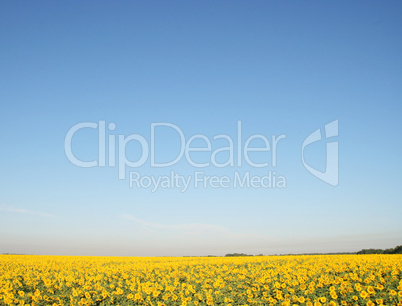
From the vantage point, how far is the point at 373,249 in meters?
50.9

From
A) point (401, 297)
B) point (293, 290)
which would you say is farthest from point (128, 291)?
point (401, 297)

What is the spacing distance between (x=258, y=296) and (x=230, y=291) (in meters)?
1.27

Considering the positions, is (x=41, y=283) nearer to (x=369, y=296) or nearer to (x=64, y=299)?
(x=64, y=299)

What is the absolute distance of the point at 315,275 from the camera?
627 inches

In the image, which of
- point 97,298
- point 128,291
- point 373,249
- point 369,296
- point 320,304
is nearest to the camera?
point 320,304

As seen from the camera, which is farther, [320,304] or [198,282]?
[198,282]

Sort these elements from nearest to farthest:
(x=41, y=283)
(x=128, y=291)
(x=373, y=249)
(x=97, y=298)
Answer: (x=97, y=298) → (x=128, y=291) → (x=41, y=283) → (x=373, y=249)

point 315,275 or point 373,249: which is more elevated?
point 315,275

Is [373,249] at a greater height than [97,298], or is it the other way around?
[97,298]

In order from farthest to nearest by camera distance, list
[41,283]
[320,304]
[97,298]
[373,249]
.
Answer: [373,249] → [41,283] → [97,298] → [320,304]

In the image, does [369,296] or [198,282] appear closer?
[369,296]

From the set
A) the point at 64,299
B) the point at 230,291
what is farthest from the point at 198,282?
the point at 64,299

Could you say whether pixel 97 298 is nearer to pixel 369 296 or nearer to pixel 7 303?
pixel 7 303

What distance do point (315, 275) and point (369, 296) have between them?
4.48m
